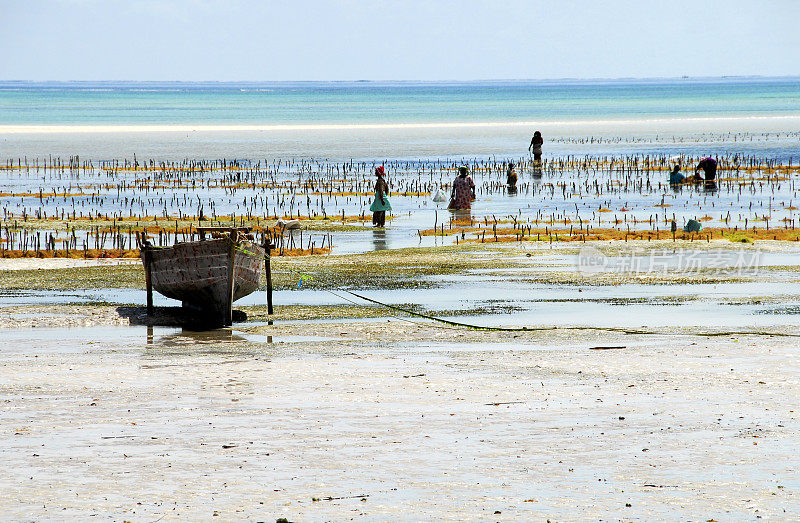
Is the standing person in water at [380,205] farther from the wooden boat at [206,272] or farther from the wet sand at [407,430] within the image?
the wet sand at [407,430]

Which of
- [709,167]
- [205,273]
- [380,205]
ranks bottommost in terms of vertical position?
[205,273]

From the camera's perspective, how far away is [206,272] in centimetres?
1705

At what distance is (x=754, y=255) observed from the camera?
22.6 meters

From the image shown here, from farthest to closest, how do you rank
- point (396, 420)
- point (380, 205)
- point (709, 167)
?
point (709, 167)
point (380, 205)
point (396, 420)

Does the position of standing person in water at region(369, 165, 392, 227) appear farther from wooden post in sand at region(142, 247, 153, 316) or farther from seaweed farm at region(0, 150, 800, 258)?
wooden post in sand at region(142, 247, 153, 316)

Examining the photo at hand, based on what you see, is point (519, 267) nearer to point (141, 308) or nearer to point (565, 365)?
point (141, 308)

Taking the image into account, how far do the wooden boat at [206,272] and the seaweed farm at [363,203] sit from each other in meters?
6.65

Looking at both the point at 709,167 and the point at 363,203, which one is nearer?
the point at 363,203

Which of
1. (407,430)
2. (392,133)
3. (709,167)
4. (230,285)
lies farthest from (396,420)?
(392,133)

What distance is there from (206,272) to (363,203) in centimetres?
2091

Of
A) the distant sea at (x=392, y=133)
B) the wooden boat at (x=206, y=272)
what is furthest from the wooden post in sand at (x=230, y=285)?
the distant sea at (x=392, y=133)

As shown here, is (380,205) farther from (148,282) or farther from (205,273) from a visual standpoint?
(205,273)

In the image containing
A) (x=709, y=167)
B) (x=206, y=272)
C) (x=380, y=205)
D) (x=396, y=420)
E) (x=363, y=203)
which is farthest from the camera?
(x=709, y=167)

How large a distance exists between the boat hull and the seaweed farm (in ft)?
21.9
